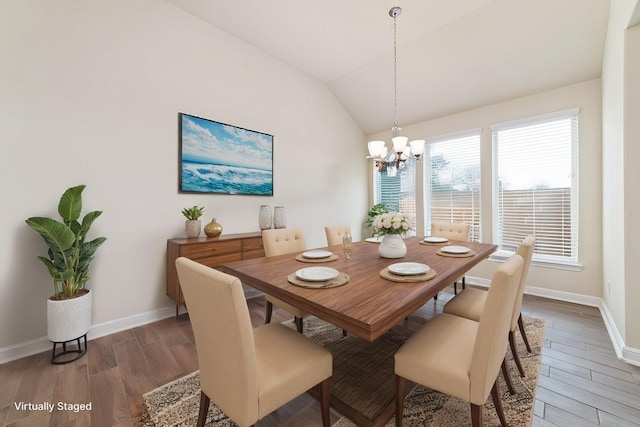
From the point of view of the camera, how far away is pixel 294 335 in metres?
1.46

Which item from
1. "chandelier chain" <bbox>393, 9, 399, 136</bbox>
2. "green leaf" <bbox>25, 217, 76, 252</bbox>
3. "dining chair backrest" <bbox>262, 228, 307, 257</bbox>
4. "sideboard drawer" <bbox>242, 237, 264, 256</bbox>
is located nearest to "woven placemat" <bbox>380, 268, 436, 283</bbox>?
"dining chair backrest" <bbox>262, 228, 307, 257</bbox>

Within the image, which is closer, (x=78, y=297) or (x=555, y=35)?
(x=78, y=297)

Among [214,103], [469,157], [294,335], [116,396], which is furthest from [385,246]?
[469,157]

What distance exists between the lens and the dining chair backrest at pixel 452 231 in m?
3.13

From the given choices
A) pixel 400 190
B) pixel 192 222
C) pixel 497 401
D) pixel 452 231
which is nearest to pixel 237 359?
pixel 497 401

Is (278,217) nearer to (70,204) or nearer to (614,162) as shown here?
(70,204)

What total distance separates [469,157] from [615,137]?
1810 mm

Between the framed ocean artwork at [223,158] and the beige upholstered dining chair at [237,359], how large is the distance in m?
2.13

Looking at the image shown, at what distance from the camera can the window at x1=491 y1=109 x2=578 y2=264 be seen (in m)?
3.24

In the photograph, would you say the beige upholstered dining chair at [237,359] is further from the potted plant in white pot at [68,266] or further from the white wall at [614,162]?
the white wall at [614,162]

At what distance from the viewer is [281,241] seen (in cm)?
253

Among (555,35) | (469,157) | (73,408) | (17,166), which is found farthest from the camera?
(469,157)

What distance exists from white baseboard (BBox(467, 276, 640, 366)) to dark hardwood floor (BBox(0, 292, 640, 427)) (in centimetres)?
6

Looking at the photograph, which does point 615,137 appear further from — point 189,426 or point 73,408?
point 73,408
